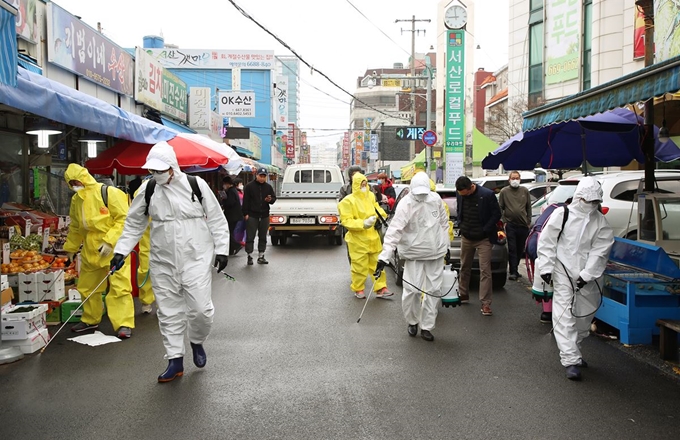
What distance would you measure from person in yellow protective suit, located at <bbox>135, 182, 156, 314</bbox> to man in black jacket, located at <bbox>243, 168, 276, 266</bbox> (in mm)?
4761

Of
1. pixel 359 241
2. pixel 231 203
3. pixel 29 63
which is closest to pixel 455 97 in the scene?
pixel 231 203

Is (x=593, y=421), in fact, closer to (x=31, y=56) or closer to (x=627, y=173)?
(x=627, y=173)

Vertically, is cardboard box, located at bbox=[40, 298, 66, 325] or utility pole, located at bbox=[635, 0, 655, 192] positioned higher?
utility pole, located at bbox=[635, 0, 655, 192]

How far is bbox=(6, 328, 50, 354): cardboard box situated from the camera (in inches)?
242

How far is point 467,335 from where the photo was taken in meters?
7.07

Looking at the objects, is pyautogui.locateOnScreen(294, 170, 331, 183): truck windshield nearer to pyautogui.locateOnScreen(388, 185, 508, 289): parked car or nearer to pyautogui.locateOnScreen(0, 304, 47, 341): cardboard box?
pyautogui.locateOnScreen(388, 185, 508, 289): parked car

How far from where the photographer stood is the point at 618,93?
5.97 meters

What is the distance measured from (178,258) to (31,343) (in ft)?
6.76

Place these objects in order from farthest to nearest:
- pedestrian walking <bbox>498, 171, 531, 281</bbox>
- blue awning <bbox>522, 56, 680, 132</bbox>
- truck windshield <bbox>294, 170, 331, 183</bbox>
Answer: truck windshield <bbox>294, 170, 331, 183</bbox> → pedestrian walking <bbox>498, 171, 531, 281</bbox> → blue awning <bbox>522, 56, 680, 132</bbox>

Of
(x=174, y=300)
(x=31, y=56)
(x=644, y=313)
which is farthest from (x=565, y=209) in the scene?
(x=31, y=56)

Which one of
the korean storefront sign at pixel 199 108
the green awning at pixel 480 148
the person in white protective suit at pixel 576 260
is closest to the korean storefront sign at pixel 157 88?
the korean storefront sign at pixel 199 108

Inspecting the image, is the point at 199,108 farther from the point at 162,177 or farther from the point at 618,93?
the point at 618,93

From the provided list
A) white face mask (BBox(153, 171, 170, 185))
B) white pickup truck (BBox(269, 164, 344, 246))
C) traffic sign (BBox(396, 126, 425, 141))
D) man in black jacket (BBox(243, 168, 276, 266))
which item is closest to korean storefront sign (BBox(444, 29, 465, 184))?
traffic sign (BBox(396, 126, 425, 141))

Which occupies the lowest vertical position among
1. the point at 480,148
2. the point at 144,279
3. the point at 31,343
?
the point at 31,343
